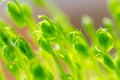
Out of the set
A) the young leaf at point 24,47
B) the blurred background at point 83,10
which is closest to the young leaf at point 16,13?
the young leaf at point 24,47

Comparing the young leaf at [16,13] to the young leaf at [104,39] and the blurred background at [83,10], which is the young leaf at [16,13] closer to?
the young leaf at [104,39]

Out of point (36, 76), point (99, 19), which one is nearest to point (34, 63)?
point (36, 76)

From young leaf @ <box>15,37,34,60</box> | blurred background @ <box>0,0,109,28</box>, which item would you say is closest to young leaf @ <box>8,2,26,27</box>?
young leaf @ <box>15,37,34,60</box>

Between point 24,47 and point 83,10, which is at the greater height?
point 83,10

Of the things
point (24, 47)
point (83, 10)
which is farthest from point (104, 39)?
point (83, 10)

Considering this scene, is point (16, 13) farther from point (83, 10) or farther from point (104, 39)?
point (83, 10)

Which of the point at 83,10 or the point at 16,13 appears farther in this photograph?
the point at 83,10

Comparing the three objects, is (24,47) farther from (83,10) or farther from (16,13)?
(83,10)

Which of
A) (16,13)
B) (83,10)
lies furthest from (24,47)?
(83,10)

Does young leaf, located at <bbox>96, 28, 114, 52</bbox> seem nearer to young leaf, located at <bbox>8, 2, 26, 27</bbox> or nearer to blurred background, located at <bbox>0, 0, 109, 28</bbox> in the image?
young leaf, located at <bbox>8, 2, 26, 27</bbox>

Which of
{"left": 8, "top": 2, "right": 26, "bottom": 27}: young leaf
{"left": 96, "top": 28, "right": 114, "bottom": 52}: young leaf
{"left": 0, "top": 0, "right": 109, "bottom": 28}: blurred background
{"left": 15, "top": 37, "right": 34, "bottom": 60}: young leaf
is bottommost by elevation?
{"left": 15, "top": 37, "right": 34, "bottom": 60}: young leaf

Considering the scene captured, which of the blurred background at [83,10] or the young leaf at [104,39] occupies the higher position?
the blurred background at [83,10]

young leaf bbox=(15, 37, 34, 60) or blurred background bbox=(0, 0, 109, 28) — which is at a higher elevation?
blurred background bbox=(0, 0, 109, 28)
